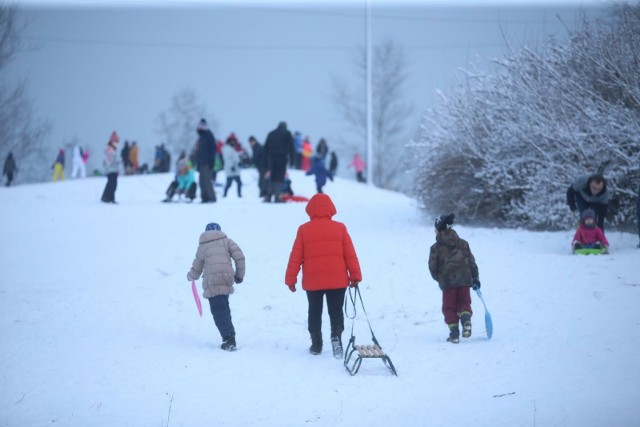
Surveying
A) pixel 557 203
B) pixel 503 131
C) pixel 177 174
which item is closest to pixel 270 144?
pixel 177 174

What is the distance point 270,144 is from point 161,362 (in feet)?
43.7

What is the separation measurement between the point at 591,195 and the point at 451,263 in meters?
6.06

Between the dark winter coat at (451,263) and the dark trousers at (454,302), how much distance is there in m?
0.08

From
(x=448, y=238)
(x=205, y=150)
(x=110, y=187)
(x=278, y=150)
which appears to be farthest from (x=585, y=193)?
(x=110, y=187)

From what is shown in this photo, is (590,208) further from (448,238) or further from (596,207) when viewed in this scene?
(448,238)

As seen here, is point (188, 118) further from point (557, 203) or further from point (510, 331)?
point (510, 331)

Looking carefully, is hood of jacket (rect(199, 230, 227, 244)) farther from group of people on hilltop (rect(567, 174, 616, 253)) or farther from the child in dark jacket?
group of people on hilltop (rect(567, 174, 616, 253))

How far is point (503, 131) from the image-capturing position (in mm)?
18391

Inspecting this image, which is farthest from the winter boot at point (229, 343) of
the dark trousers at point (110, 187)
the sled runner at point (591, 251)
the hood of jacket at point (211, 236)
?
the dark trousers at point (110, 187)

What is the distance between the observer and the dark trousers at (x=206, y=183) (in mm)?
22016

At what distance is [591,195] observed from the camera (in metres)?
14.4

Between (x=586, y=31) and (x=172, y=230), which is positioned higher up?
(x=586, y=31)

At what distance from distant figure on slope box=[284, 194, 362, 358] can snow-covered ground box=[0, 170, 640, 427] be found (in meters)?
0.53

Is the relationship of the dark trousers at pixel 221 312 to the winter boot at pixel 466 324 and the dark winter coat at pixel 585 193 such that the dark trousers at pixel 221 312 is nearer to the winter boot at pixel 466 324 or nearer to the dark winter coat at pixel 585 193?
the winter boot at pixel 466 324
